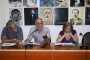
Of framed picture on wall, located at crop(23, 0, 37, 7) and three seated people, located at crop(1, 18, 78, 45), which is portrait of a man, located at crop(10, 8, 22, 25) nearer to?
framed picture on wall, located at crop(23, 0, 37, 7)

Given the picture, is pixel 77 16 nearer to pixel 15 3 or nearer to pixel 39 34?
pixel 39 34

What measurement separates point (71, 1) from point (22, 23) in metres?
1.27

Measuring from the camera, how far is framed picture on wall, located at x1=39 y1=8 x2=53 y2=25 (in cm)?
455

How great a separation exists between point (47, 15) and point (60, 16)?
31cm

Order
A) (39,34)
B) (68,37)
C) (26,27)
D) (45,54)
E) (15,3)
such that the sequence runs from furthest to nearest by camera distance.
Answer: (26,27)
(15,3)
(39,34)
(68,37)
(45,54)

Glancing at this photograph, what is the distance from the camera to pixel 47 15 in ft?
15.0

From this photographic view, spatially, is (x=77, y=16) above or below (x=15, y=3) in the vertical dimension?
below

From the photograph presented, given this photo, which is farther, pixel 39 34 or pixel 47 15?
pixel 47 15

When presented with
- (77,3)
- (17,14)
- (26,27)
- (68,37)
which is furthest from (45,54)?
(77,3)

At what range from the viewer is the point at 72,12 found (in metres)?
4.54

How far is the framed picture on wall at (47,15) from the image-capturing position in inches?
179

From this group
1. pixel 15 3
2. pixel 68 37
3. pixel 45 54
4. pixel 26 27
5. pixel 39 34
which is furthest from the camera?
pixel 26 27

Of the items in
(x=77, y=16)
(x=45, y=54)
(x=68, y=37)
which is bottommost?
(x=45, y=54)

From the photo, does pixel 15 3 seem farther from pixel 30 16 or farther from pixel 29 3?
pixel 30 16
